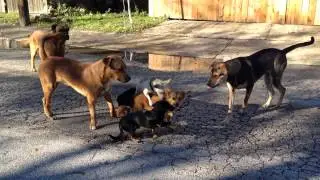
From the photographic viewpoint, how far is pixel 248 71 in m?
6.21

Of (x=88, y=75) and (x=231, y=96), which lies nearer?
(x=88, y=75)

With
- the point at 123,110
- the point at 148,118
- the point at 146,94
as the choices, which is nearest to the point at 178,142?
the point at 148,118

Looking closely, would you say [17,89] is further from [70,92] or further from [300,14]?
[300,14]

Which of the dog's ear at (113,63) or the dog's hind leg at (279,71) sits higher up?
the dog's ear at (113,63)

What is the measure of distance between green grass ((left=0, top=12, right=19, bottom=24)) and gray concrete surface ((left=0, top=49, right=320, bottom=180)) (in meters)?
6.99

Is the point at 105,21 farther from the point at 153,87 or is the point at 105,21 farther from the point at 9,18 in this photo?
the point at 153,87

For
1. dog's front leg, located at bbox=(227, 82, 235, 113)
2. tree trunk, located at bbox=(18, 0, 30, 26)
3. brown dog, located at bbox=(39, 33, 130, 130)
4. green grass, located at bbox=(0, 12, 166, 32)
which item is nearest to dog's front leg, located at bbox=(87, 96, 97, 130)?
brown dog, located at bbox=(39, 33, 130, 130)

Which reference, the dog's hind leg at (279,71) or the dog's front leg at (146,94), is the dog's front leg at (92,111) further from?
the dog's hind leg at (279,71)

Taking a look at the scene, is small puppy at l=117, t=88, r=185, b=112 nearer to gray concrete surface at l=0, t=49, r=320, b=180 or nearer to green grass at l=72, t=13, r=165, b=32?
gray concrete surface at l=0, t=49, r=320, b=180

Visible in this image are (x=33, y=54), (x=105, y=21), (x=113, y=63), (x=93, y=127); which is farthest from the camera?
(x=105, y=21)

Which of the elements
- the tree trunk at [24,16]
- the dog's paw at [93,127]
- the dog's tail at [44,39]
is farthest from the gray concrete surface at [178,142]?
the tree trunk at [24,16]

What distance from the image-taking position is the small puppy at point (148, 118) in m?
5.37

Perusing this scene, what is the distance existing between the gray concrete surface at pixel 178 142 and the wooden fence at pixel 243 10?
5.69 meters

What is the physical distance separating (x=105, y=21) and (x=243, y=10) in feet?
13.3
